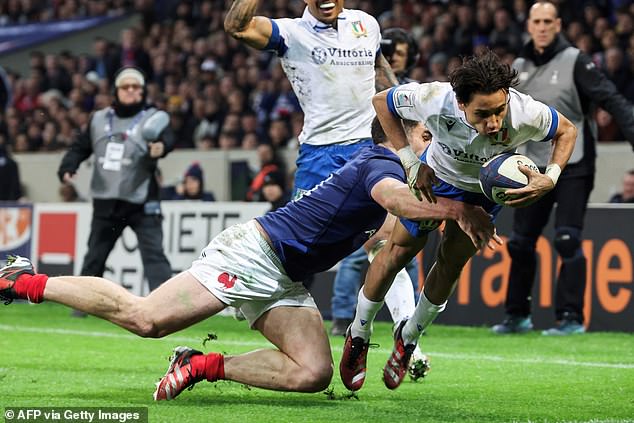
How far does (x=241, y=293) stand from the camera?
19.3ft

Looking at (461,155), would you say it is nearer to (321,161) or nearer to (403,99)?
(403,99)

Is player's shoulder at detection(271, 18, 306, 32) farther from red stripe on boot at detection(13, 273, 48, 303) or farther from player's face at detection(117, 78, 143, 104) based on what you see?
player's face at detection(117, 78, 143, 104)

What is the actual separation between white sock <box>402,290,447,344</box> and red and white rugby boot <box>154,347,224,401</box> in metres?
1.18

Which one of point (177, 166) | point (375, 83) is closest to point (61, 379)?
point (375, 83)

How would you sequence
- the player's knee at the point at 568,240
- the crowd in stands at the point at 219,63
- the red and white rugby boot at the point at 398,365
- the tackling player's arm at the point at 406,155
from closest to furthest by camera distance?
the tackling player's arm at the point at 406,155 < the red and white rugby boot at the point at 398,365 < the player's knee at the point at 568,240 < the crowd in stands at the point at 219,63

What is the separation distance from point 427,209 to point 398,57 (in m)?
3.65

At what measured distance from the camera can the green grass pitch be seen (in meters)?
5.66

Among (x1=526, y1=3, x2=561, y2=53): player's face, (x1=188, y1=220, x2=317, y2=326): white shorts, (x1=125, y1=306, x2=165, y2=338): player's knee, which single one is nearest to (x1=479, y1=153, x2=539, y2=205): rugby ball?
(x1=188, y1=220, x2=317, y2=326): white shorts

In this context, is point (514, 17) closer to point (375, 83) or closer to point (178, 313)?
point (375, 83)

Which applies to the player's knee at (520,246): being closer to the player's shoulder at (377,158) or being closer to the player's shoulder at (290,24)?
the player's shoulder at (290,24)

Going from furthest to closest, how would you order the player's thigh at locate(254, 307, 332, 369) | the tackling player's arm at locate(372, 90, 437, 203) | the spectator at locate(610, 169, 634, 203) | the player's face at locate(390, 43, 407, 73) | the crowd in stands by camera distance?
the crowd in stands < the spectator at locate(610, 169, 634, 203) < the player's face at locate(390, 43, 407, 73) < the player's thigh at locate(254, 307, 332, 369) < the tackling player's arm at locate(372, 90, 437, 203)

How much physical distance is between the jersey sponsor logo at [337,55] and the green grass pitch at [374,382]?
6.48 feet

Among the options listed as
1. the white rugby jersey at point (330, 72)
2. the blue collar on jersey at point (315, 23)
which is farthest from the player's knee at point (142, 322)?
the blue collar on jersey at point (315, 23)

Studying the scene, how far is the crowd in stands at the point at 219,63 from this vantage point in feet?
50.9
